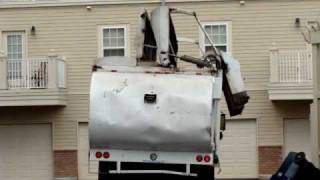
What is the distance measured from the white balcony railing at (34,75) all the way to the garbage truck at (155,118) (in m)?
12.5

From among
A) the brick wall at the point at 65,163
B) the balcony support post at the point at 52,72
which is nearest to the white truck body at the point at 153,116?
the balcony support post at the point at 52,72

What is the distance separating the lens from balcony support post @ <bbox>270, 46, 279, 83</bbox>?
25.0 m

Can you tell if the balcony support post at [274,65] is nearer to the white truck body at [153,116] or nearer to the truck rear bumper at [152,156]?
the white truck body at [153,116]

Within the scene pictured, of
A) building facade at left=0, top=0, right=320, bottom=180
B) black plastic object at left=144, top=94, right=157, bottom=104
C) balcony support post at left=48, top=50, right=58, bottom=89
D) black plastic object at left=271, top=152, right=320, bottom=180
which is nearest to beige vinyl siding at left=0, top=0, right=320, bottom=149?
building facade at left=0, top=0, right=320, bottom=180

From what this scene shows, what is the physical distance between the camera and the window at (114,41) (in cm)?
2694

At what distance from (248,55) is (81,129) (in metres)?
6.51

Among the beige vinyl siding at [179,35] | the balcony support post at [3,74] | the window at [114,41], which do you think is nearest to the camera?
the balcony support post at [3,74]

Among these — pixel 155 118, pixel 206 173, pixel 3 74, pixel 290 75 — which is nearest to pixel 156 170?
pixel 206 173

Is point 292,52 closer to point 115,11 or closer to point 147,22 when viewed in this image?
point 115,11

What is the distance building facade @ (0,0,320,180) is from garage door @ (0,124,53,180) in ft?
0.12

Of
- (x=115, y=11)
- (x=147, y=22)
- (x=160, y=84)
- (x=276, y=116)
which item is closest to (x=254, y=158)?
(x=276, y=116)

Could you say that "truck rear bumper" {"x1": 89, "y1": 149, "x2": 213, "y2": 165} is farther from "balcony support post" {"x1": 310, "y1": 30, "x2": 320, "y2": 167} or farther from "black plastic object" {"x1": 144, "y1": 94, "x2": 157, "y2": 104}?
"balcony support post" {"x1": 310, "y1": 30, "x2": 320, "y2": 167}

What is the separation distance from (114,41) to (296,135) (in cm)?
722

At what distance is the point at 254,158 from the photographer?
26266 millimetres
